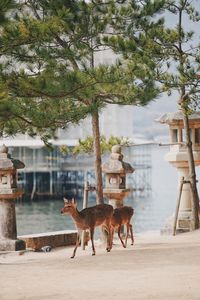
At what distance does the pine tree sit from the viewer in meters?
7.79

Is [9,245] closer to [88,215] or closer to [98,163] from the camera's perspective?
[98,163]

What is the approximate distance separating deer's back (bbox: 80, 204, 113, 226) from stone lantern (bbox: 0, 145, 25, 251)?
1.99 m

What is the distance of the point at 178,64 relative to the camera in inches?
416

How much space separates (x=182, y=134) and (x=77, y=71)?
3.91 meters

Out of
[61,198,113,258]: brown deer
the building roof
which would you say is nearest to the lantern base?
[61,198,113,258]: brown deer


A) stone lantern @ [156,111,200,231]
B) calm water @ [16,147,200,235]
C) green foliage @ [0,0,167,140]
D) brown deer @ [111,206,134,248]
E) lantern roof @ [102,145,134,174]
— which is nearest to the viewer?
green foliage @ [0,0,167,140]

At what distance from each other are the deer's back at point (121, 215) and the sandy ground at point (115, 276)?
1.15 feet

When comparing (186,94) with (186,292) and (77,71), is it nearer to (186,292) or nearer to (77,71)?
(77,71)

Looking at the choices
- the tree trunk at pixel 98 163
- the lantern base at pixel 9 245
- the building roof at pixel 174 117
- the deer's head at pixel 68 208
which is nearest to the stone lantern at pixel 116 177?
the tree trunk at pixel 98 163

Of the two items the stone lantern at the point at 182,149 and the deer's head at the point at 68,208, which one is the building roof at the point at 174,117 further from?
the deer's head at the point at 68,208

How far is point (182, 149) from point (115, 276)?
5.17 m

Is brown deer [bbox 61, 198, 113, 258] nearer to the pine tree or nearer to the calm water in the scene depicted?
the pine tree

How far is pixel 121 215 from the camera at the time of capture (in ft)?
30.4

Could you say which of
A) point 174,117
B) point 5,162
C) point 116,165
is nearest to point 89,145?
point 116,165
